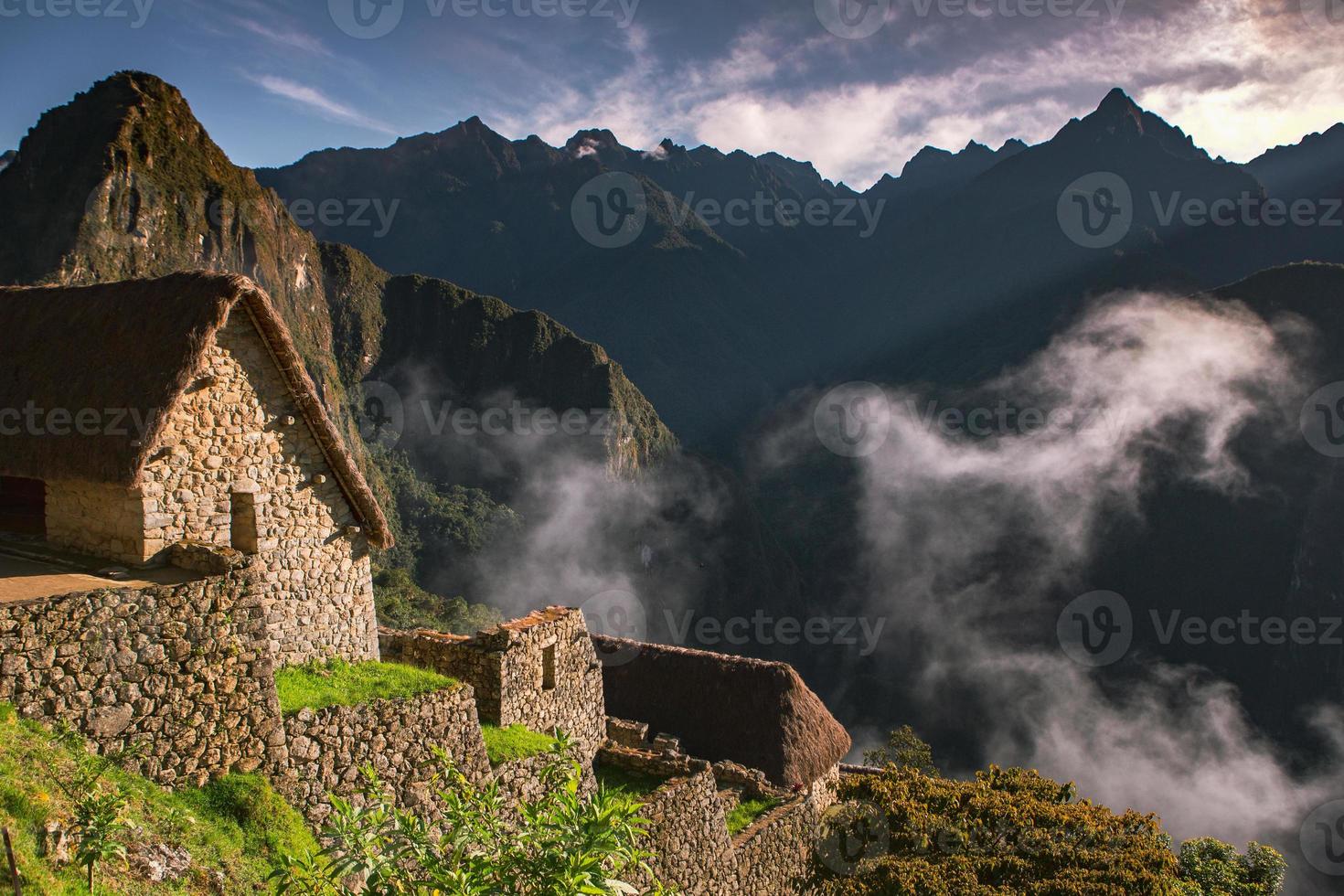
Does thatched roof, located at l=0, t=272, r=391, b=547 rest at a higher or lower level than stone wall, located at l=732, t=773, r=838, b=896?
higher

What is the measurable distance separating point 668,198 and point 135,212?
361 ft

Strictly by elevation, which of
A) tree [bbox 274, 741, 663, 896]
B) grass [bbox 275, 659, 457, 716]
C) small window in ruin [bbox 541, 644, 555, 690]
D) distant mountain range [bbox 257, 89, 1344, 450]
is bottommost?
small window in ruin [bbox 541, 644, 555, 690]

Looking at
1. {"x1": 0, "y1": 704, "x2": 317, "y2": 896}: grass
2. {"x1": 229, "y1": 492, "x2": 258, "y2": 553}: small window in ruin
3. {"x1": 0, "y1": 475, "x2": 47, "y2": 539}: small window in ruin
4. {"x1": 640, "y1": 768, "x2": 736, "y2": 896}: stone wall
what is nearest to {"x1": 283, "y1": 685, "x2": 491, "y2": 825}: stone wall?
{"x1": 0, "y1": 704, "x2": 317, "y2": 896}: grass

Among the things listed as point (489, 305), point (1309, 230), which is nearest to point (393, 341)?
point (489, 305)

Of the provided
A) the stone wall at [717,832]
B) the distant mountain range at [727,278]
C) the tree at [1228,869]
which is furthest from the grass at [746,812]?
the distant mountain range at [727,278]

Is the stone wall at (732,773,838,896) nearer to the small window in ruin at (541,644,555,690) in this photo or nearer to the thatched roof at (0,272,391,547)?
the small window in ruin at (541,644,555,690)

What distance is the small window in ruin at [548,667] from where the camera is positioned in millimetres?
12070

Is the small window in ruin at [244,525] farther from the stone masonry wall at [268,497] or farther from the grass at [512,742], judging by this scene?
the grass at [512,742]

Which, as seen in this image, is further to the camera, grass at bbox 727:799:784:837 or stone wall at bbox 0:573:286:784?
grass at bbox 727:799:784:837

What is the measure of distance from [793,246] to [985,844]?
155880 millimetres

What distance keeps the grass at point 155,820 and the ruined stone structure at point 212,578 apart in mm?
233

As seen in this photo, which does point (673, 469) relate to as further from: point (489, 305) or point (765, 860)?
point (765, 860)

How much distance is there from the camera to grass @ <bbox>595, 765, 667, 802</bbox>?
12.0 metres

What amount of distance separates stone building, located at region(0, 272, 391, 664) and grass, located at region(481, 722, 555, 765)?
6.08ft
